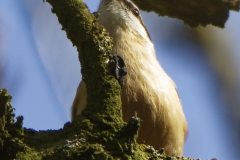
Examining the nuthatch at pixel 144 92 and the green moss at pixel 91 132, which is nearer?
the green moss at pixel 91 132

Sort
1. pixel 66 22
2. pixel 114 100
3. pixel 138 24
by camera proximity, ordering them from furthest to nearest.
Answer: pixel 138 24 → pixel 66 22 → pixel 114 100

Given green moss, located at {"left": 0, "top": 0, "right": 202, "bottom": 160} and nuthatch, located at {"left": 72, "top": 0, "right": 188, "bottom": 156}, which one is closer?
green moss, located at {"left": 0, "top": 0, "right": 202, "bottom": 160}

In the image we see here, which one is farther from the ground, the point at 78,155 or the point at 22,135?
the point at 22,135

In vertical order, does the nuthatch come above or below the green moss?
above

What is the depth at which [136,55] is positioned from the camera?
3.32 metres

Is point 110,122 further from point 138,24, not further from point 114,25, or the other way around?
point 138,24

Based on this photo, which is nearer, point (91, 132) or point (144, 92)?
point (91, 132)

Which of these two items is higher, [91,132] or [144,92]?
[144,92]

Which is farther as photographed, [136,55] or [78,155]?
[136,55]

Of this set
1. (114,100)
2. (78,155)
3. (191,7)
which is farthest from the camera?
(191,7)

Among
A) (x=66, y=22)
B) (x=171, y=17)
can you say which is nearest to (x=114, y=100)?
(x=66, y=22)

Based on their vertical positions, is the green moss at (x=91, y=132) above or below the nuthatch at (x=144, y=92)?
below

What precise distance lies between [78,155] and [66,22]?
886 millimetres

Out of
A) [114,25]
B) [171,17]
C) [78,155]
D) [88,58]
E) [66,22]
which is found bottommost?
[78,155]
